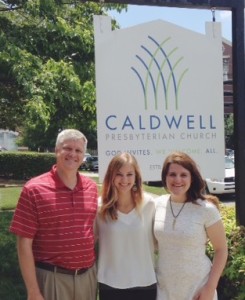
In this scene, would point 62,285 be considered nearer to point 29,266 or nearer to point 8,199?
point 29,266

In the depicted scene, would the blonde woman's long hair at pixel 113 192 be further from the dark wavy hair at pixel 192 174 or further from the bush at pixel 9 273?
the bush at pixel 9 273

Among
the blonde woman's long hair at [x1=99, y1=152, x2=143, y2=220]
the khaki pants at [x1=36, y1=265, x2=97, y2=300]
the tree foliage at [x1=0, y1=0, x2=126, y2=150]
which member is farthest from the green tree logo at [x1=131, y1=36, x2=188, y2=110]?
the tree foliage at [x1=0, y1=0, x2=126, y2=150]

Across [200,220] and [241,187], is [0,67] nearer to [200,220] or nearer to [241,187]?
[241,187]

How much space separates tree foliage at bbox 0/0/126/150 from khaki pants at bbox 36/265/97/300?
345cm

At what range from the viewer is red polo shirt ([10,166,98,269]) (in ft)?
8.91

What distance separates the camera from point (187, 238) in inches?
108

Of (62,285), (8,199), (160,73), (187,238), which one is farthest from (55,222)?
(8,199)

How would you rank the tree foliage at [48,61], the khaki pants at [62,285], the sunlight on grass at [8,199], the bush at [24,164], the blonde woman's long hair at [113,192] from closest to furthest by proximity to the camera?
1. the khaki pants at [62,285]
2. the blonde woman's long hair at [113,192]
3. the tree foliage at [48,61]
4. the sunlight on grass at [8,199]
5. the bush at [24,164]

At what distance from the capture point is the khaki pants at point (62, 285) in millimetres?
2812

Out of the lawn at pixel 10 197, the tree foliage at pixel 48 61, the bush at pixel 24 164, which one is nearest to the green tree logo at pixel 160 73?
the tree foliage at pixel 48 61

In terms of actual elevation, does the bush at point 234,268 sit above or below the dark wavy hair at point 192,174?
below

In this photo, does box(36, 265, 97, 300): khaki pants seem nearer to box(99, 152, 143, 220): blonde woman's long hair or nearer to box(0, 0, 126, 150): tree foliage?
box(99, 152, 143, 220): blonde woman's long hair

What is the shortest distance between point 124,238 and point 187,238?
0.39 m

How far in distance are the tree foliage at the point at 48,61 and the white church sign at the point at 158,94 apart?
2.39 metres
